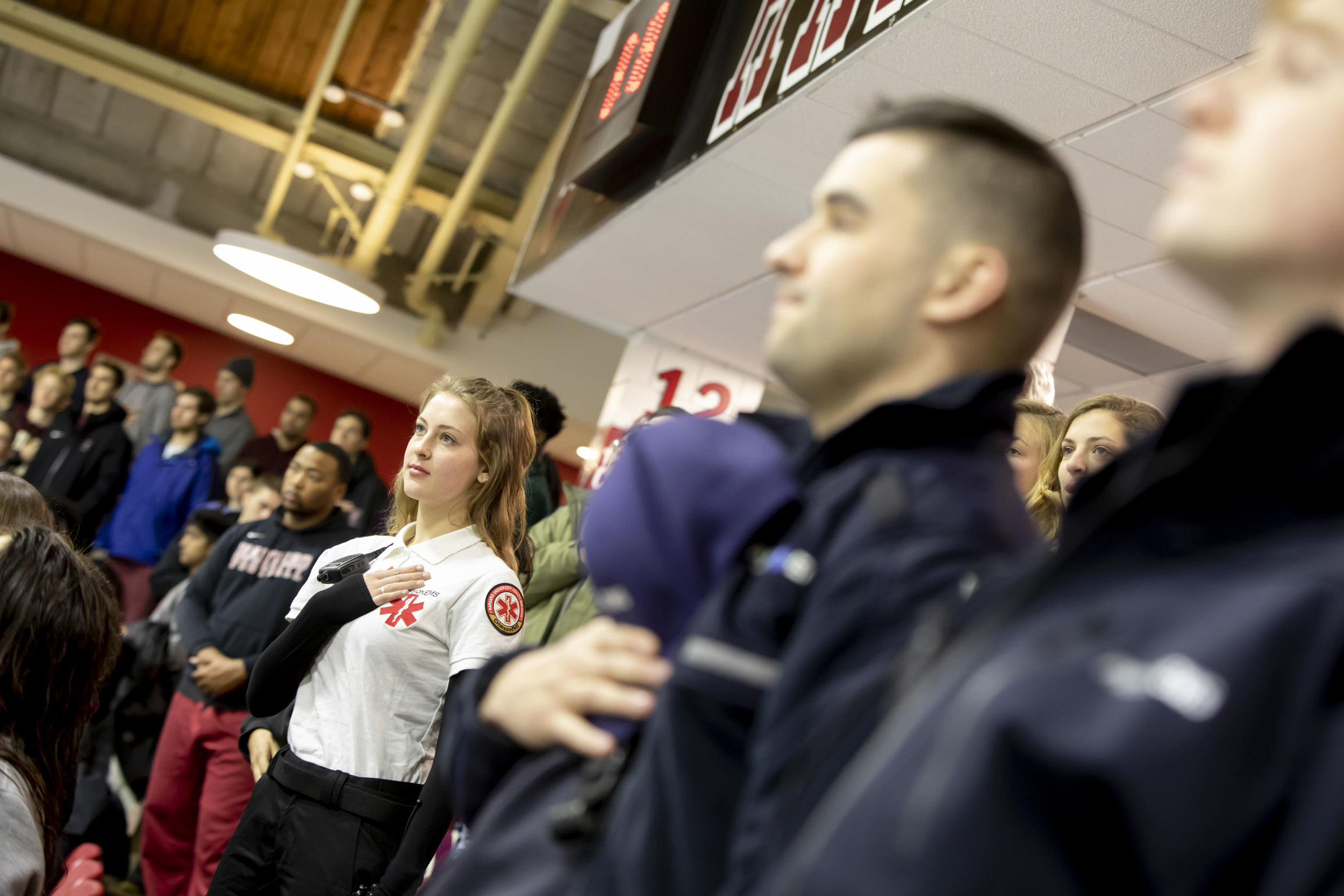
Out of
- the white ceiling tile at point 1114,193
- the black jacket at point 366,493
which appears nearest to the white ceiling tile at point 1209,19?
the white ceiling tile at point 1114,193

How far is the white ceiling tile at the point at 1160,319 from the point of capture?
4211 mm

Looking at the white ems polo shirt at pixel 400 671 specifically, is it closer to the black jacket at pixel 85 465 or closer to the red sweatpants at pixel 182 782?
the red sweatpants at pixel 182 782

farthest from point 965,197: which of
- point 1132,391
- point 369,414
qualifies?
point 369,414

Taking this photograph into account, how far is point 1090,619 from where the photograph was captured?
613 millimetres

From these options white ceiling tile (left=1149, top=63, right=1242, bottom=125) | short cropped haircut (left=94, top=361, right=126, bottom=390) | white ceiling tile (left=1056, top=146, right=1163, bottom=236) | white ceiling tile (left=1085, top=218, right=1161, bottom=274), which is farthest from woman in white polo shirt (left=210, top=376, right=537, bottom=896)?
short cropped haircut (left=94, top=361, right=126, bottom=390)

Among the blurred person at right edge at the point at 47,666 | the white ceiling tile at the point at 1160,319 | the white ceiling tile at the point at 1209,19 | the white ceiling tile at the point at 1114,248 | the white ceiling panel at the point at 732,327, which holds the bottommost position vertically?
the blurred person at right edge at the point at 47,666

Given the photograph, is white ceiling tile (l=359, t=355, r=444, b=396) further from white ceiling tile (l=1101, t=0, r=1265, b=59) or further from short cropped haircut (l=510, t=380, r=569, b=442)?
white ceiling tile (l=1101, t=0, r=1265, b=59)

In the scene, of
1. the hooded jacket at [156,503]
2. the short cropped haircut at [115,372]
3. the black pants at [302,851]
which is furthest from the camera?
the short cropped haircut at [115,372]

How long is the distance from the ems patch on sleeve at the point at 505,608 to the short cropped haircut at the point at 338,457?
1.88 m

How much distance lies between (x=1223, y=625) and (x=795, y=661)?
0.81ft

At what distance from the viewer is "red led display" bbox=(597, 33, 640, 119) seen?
17.9 feet

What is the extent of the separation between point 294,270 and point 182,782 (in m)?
3.38

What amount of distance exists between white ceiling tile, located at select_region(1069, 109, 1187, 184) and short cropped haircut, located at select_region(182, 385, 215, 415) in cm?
492

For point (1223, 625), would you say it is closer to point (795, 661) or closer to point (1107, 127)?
point (795, 661)
